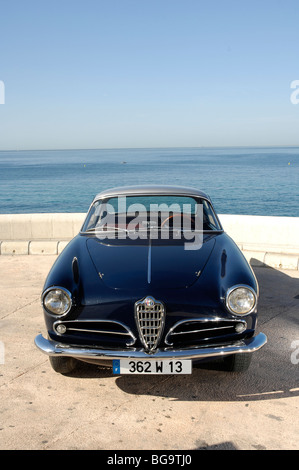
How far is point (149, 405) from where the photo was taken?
3.21 m

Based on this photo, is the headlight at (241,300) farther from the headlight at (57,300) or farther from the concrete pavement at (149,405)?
the headlight at (57,300)

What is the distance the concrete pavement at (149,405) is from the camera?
109 inches

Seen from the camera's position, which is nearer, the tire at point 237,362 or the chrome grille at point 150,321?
the chrome grille at point 150,321

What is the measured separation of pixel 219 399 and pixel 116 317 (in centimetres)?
104

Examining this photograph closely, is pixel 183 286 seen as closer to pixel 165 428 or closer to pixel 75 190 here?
pixel 165 428

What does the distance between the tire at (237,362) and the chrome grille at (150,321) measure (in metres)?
0.81

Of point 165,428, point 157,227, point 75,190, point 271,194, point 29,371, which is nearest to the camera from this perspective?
point 165,428

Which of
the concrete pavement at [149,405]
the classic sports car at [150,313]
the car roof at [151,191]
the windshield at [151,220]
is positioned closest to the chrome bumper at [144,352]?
the classic sports car at [150,313]

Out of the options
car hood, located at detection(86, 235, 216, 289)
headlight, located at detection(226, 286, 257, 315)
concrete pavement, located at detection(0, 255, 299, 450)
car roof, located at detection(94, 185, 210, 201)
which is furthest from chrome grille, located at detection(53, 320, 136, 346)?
car roof, located at detection(94, 185, 210, 201)

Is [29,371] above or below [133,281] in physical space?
below

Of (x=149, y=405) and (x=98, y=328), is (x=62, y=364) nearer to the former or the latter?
(x=98, y=328)

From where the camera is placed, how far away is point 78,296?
10.7 feet

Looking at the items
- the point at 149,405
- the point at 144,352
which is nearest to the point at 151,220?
the point at 144,352

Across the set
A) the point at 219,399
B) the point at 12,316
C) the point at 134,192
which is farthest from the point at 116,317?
the point at 12,316
